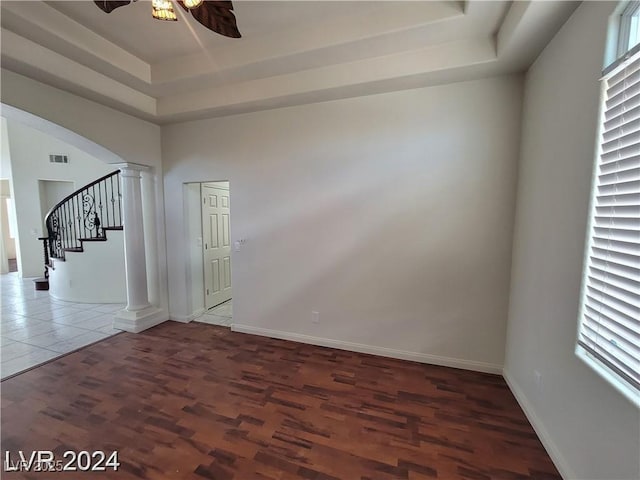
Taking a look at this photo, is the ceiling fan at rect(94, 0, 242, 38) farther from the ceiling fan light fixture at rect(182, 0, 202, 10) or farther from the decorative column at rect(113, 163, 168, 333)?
the decorative column at rect(113, 163, 168, 333)

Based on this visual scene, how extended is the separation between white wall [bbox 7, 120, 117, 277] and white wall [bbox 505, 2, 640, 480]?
882 cm

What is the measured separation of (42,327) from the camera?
3955 millimetres

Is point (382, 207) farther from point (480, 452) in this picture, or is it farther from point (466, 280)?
point (480, 452)

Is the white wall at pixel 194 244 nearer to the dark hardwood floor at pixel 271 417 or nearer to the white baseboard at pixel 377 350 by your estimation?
the white baseboard at pixel 377 350

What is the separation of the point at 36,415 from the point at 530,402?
3.89m

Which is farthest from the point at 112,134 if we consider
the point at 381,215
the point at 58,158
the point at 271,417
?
the point at 58,158

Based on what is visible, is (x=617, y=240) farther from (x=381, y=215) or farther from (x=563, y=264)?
(x=381, y=215)

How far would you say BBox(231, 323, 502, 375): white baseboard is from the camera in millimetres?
2840

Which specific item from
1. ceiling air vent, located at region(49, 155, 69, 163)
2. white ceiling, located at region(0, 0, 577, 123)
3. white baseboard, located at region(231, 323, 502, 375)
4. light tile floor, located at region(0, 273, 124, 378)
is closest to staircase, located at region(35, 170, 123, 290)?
light tile floor, located at region(0, 273, 124, 378)

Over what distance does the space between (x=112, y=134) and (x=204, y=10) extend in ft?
8.87

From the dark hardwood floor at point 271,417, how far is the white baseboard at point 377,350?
0.08 meters

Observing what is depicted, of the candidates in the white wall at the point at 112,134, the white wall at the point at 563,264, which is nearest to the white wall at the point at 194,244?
the white wall at the point at 112,134

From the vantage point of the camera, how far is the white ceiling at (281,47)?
215 cm

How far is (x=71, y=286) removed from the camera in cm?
519
